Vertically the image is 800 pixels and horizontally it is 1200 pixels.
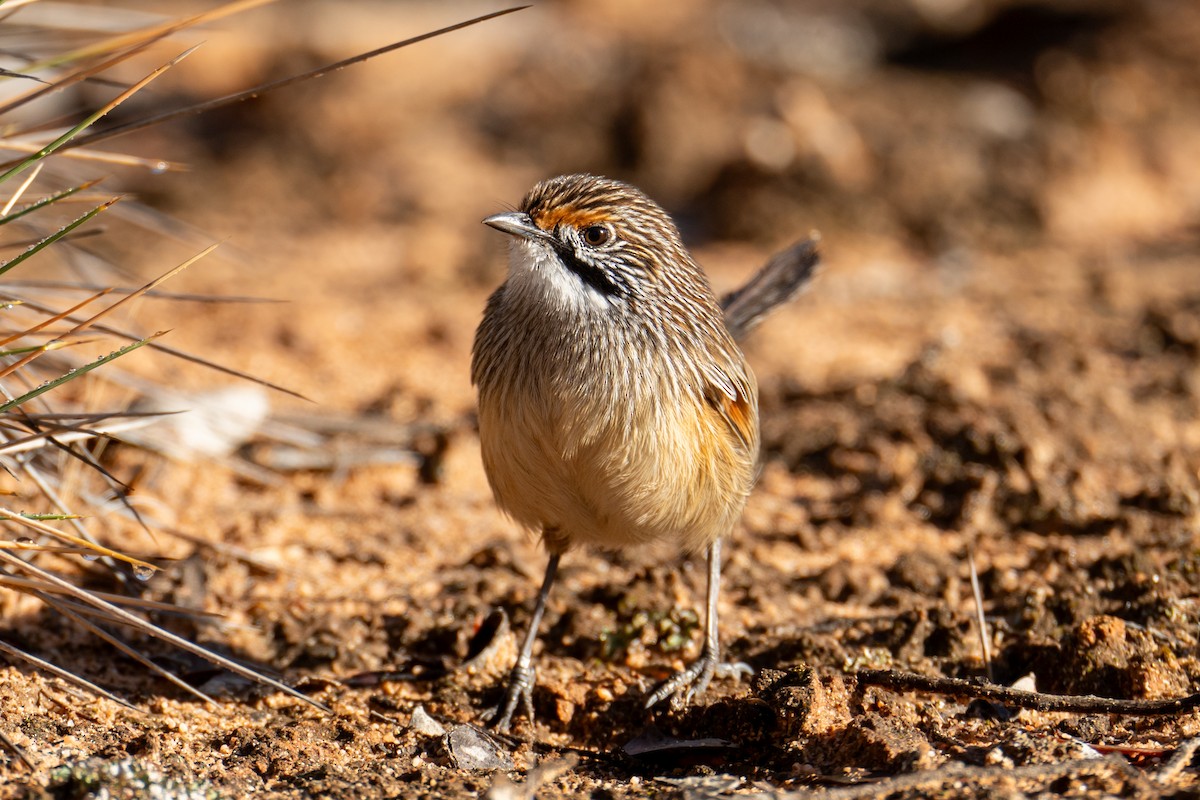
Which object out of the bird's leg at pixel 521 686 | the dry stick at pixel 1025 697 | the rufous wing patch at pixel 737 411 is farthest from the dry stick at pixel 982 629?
the bird's leg at pixel 521 686

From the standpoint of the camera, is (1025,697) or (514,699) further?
(514,699)

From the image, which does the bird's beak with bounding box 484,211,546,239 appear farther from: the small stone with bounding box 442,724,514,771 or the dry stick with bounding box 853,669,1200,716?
the dry stick with bounding box 853,669,1200,716

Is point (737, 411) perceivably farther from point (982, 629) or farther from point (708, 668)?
point (982, 629)

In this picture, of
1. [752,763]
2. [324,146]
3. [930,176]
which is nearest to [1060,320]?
[930,176]

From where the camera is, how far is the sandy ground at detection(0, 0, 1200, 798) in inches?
132

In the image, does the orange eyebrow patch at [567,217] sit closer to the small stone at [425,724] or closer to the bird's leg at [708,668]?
the bird's leg at [708,668]

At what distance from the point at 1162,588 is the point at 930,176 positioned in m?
5.24

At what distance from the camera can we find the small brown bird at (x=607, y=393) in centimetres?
370

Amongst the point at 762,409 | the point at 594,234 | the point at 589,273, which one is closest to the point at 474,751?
the point at 589,273

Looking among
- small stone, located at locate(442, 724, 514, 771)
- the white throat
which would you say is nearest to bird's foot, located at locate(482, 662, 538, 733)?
small stone, located at locate(442, 724, 514, 771)

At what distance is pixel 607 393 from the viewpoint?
3.69 metres

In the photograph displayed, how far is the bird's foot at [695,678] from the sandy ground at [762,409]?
0.12 meters

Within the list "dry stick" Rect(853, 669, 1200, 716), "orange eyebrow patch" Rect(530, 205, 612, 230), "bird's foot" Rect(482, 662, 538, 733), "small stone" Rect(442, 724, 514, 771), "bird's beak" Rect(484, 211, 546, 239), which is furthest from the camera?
"orange eyebrow patch" Rect(530, 205, 612, 230)

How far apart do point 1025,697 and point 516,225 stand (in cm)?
214
